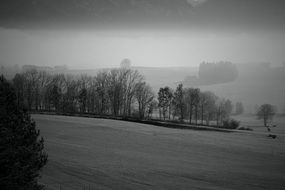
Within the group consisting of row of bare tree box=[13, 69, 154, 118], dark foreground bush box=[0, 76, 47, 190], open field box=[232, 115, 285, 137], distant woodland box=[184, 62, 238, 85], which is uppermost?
distant woodland box=[184, 62, 238, 85]

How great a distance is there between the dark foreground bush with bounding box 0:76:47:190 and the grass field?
258 inches

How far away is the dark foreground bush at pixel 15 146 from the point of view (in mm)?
10094

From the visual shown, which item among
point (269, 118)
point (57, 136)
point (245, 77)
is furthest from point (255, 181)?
point (245, 77)

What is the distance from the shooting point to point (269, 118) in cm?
9019

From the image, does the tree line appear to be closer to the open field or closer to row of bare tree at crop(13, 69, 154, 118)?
row of bare tree at crop(13, 69, 154, 118)

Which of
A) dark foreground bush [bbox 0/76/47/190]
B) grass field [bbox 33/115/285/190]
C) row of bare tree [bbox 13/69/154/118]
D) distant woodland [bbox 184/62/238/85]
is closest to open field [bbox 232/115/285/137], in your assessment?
grass field [bbox 33/115/285/190]

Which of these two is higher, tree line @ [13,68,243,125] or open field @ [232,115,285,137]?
tree line @ [13,68,243,125]

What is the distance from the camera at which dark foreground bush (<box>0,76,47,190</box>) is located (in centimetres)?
1009

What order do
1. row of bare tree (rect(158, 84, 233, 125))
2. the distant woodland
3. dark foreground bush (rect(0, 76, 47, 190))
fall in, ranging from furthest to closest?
the distant woodland < row of bare tree (rect(158, 84, 233, 125)) < dark foreground bush (rect(0, 76, 47, 190))

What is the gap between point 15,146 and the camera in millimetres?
10680

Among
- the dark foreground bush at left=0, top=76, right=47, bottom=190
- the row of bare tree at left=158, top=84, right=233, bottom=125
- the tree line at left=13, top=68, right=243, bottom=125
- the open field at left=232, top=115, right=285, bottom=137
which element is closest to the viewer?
the dark foreground bush at left=0, top=76, right=47, bottom=190

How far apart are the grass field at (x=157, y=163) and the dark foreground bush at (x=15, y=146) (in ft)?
21.5

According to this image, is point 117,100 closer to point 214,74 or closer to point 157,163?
point 157,163

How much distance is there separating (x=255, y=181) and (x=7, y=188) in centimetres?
1740
